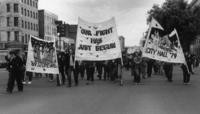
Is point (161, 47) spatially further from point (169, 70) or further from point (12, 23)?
point (12, 23)

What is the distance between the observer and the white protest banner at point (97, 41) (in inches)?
737

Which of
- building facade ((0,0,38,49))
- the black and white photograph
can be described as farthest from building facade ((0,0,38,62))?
the black and white photograph

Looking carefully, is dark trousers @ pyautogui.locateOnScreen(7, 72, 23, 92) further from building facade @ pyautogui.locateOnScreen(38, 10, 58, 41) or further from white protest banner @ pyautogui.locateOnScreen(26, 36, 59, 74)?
building facade @ pyautogui.locateOnScreen(38, 10, 58, 41)

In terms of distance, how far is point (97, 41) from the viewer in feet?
62.3

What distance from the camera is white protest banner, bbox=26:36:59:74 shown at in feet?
62.4

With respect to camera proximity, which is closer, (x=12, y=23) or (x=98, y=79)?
(x=98, y=79)

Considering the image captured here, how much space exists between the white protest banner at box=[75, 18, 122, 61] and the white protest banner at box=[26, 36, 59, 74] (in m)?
1.61

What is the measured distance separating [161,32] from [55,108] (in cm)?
995

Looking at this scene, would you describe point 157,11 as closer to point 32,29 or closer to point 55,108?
point 32,29

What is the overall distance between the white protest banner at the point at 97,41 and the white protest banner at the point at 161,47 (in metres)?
1.41

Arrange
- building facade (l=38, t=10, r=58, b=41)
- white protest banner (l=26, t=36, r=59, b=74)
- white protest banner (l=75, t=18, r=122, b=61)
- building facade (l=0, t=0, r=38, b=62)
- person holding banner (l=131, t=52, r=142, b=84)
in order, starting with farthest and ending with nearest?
building facade (l=38, t=10, r=58, b=41) → building facade (l=0, t=0, r=38, b=62) → person holding banner (l=131, t=52, r=142, b=84) → white protest banner (l=26, t=36, r=59, b=74) → white protest banner (l=75, t=18, r=122, b=61)

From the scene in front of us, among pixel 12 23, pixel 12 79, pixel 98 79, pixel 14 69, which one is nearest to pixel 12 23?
pixel 12 23

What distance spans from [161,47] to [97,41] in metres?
2.97

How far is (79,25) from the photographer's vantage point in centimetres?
1883
